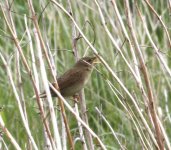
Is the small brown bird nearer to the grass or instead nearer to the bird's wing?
the bird's wing

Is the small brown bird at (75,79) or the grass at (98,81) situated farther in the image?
the grass at (98,81)

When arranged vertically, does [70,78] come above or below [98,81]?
above

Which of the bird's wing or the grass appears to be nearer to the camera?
the bird's wing

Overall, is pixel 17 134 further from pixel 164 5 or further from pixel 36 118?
pixel 164 5

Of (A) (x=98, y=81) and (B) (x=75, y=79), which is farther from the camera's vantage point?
(A) (x=98, y=81)

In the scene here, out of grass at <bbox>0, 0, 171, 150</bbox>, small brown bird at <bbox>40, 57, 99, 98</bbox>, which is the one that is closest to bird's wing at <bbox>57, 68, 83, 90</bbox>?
small brown bird at <bbox>40, 57, 99, 98</bbox>

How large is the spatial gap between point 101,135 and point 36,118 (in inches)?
19.2

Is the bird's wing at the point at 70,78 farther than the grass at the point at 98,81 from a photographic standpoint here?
No

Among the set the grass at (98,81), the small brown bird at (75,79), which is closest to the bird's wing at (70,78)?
the small brown bird at (75,79)

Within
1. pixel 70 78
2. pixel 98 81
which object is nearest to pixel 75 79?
pixel 70 78

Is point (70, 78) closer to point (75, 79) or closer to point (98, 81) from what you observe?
point (75, 79)

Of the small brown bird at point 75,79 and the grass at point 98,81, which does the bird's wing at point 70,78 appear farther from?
the grass at point 98,81

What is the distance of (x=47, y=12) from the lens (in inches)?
217

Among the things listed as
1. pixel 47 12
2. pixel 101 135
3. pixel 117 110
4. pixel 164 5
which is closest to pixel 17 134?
pixel 101 135
